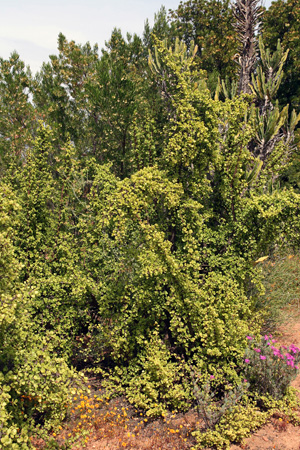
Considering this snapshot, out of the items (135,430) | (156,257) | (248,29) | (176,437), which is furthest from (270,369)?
(248,29)

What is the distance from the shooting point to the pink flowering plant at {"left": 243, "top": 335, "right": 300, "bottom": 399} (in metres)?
5.30

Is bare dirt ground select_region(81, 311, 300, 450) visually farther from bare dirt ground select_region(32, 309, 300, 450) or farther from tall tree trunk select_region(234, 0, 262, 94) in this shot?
tall tree trunk select_region(234, 0, 262, 94)

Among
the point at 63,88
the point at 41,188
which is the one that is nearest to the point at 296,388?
the point at 41,188

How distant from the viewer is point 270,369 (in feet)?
17.3

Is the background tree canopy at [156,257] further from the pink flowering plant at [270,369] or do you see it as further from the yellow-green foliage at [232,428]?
the yellow-green foliage at [232,428]

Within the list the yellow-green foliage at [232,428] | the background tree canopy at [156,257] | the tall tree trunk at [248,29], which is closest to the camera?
the yellow-green foliage at [232,428]

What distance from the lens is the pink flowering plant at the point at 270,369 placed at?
530cm

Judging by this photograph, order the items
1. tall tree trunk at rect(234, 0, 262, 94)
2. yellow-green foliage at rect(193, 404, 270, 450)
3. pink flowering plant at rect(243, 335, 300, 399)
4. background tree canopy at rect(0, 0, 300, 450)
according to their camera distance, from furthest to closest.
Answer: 1. tall tree trunk at rect(234, 0, 262, 94)
2. pink flowering plant at rect(243, 335, 300, 399)
3. background tree canopy at rect(0, 0, 300, 450)
4. yellow-green foliage at rect(193, 404, 270, 450)

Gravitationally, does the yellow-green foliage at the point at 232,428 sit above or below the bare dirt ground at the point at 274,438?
above

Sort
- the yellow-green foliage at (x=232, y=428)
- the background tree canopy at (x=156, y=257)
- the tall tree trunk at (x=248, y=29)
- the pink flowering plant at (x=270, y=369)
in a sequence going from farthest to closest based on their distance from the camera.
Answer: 1. the tall tree trunk at (x=248, y=29)
2. the pink flowering plant at (x=270, y=369)
3. the background tree canopy at (x=156, y=257)
4. the yellow-green foliage at (x=232, y=428)

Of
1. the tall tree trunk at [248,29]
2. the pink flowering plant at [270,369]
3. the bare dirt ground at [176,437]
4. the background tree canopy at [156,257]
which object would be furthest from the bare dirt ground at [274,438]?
the tall tree trunk at [248,29]

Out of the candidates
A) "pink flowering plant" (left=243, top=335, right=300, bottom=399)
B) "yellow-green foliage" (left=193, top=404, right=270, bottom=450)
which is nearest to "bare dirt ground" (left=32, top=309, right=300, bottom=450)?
"yellow-green foliage" (left=193, top=404, right=270, bottom=450)

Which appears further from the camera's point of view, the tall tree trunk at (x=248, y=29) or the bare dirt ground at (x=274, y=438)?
the tall tree trunk at (x=248, y=29)

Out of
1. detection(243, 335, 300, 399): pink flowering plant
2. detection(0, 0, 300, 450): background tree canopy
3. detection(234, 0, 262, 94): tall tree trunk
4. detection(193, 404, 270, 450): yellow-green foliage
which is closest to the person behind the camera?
detection(193, 404, 270, 450): yellow-green foliage
